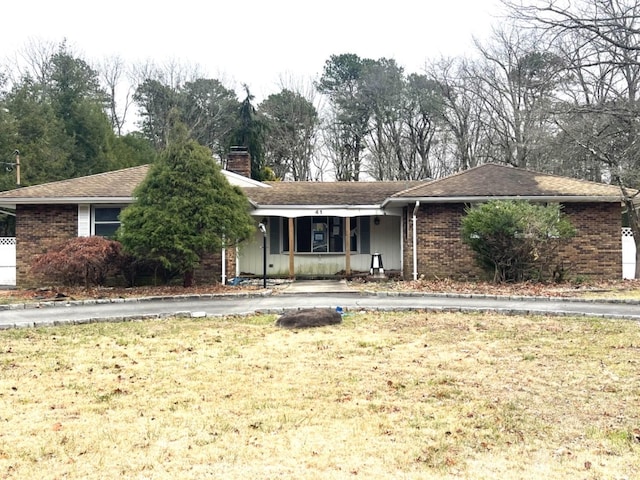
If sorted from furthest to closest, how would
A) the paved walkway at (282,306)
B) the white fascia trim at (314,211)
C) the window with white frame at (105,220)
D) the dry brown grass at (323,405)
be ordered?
the white fascia trim at (314,211) → the window with white frame at (105,220) → the paved walkway at (282,306) → the dry brown grass at (323,405)

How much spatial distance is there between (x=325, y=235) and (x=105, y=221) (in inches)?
285

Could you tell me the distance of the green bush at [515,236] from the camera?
44.9 ft

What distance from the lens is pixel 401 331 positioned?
830 centimetres

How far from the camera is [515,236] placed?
13836 millimetres

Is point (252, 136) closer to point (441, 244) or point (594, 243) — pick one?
point (441, 244)

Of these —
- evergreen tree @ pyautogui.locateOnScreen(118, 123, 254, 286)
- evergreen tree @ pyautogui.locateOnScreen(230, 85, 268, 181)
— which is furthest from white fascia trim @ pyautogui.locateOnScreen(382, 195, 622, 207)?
evergreen tree @ pyautogui.locateOnScreen(230, 85, 268, 181)

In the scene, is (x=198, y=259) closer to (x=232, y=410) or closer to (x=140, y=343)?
(x=140, y=343)

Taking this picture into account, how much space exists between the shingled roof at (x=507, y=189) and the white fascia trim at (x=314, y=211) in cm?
161

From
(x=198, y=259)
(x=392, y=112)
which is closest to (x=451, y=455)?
(x=198, y=259)

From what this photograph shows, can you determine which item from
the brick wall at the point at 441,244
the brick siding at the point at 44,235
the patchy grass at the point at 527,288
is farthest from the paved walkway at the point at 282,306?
the brick wall at the point at 441,244

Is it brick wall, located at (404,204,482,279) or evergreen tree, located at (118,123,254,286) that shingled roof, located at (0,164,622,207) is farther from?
evergreen tree, located at (118,123,254,286)

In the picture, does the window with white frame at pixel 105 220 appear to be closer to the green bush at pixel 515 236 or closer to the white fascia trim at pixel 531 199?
the white fascia trim at pixel 531 199

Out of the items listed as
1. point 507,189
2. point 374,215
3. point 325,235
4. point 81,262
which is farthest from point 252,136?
point 81,262

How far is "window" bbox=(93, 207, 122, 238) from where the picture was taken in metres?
16.5
